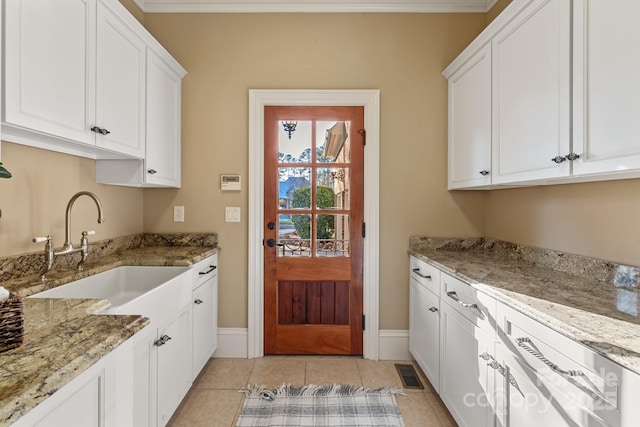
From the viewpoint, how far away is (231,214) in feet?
8.09

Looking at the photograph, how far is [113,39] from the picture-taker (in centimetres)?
162

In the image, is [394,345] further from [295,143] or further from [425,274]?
[295,143]

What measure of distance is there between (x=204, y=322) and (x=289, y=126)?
162cm

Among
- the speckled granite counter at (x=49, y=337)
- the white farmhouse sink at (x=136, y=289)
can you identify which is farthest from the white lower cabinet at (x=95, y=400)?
the white farmhouse sink at (x=136, y=289)

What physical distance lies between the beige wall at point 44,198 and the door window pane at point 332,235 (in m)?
1.50

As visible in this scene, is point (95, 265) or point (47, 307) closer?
point (47, 307)

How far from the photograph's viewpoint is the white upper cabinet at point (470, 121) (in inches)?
73.7

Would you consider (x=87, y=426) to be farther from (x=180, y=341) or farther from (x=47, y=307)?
(x=180, y=341)

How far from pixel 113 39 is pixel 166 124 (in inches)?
26.1

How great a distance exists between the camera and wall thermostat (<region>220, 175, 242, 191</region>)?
2.45 metres

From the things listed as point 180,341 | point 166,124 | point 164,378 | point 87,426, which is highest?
point 166,124

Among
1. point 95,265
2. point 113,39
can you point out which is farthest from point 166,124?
point 95,265

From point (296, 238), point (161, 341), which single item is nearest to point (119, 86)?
point (161, 341)

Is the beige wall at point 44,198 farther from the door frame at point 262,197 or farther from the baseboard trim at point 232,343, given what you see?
the baseboard trim at point 232,343
